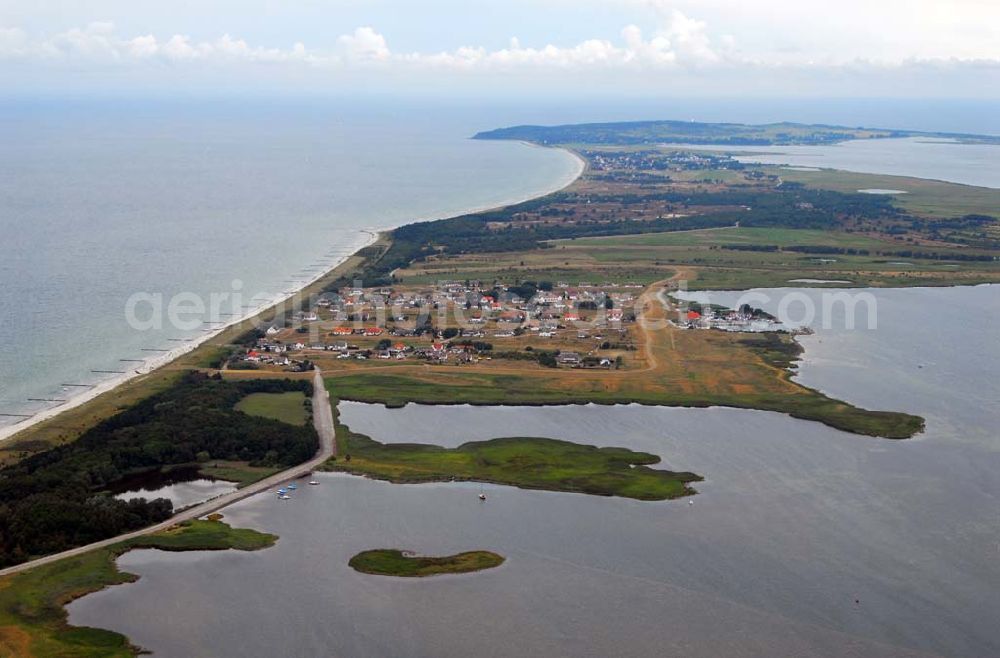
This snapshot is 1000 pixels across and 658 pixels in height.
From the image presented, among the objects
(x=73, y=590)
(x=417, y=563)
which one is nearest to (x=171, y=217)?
(x=73, y=590)

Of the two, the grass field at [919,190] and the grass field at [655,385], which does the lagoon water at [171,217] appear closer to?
the grass field at [655,385]

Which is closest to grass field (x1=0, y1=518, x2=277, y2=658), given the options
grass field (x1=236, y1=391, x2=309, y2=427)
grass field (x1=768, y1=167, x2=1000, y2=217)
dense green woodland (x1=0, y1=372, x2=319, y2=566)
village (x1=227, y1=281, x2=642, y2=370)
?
dense green woodland (x1=0, y1=372, x2=319, y2=566)

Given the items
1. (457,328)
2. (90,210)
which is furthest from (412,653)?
(90,210)

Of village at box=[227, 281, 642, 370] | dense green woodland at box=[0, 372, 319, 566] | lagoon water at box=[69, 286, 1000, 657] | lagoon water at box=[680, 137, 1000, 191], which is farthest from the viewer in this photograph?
lagoon water at box=[680, 137, 1000, 191]

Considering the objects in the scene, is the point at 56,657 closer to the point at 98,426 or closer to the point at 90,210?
the point at 98,426

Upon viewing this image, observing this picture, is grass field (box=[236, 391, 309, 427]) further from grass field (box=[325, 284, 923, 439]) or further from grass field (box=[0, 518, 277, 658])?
grass field (box=[0, 518, 277, 658])

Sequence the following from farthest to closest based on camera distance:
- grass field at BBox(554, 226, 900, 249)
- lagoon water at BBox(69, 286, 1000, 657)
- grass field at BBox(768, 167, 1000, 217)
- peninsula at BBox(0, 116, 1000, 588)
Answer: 1. grass field at BBox(768, 167, 1000, 217)
2. grass field at BBox(554, 226, 900, 249)
3. peninsula at BBox(0, 116, 1000, 588)
4. lagoon water at BBox(69, 286, 1000, 657)

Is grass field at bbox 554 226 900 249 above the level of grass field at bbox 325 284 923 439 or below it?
above
